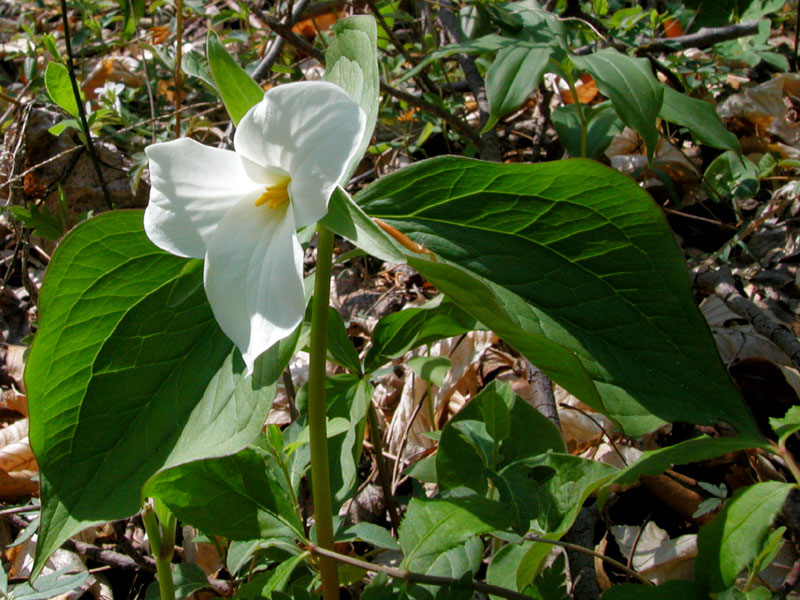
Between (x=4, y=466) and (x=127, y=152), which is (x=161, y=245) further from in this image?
(x=127, y=152)

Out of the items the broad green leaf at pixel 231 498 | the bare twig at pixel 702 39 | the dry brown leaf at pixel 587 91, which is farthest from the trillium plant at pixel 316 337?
the dry brown leaf at pixel 587 91

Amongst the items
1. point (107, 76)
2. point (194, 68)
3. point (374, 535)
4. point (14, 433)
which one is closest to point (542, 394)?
point (374, 535)

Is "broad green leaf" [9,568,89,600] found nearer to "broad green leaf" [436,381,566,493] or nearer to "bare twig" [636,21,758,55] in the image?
"broad green leaf" [436,381,566,493]

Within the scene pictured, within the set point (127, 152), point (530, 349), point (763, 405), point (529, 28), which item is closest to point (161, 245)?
point (530, 349)

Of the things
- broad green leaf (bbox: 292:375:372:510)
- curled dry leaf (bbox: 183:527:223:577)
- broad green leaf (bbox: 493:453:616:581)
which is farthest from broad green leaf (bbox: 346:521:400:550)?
curled dry leaf (bbox: 183:527:223:577)

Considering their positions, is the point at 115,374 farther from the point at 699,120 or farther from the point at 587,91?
the point at 587,91

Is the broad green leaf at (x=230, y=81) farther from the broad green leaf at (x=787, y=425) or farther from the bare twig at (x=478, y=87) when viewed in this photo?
the bare twig at (x=478, y=87)

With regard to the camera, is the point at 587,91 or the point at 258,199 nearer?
the point at 258,199
